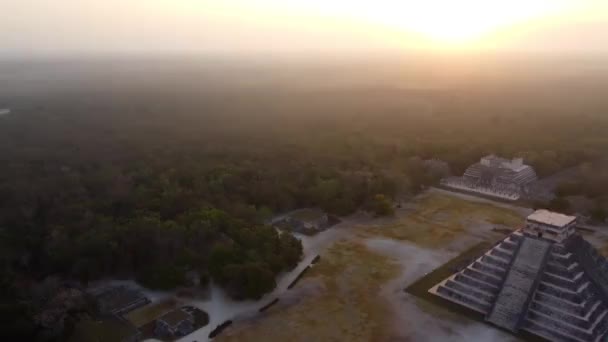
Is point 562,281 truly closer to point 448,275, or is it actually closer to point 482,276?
point 482,276

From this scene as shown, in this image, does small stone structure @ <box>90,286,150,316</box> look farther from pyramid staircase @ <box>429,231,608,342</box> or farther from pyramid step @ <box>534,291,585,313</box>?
pyramid step @ <box>534,291,585,313</box>

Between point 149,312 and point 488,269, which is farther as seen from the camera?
point 488,269

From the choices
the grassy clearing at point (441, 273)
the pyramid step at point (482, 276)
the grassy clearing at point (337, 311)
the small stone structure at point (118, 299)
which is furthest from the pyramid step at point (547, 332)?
the small stone structure at point (118, 299)

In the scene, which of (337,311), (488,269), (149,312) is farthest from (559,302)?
(149,312)

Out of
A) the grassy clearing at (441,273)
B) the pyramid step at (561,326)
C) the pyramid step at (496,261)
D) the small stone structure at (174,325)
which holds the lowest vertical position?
the small stone structure at (174,325)

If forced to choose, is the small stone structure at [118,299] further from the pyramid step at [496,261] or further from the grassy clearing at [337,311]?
the pyramid step at [496,261]

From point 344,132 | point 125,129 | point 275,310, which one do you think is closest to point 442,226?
point 275,310
